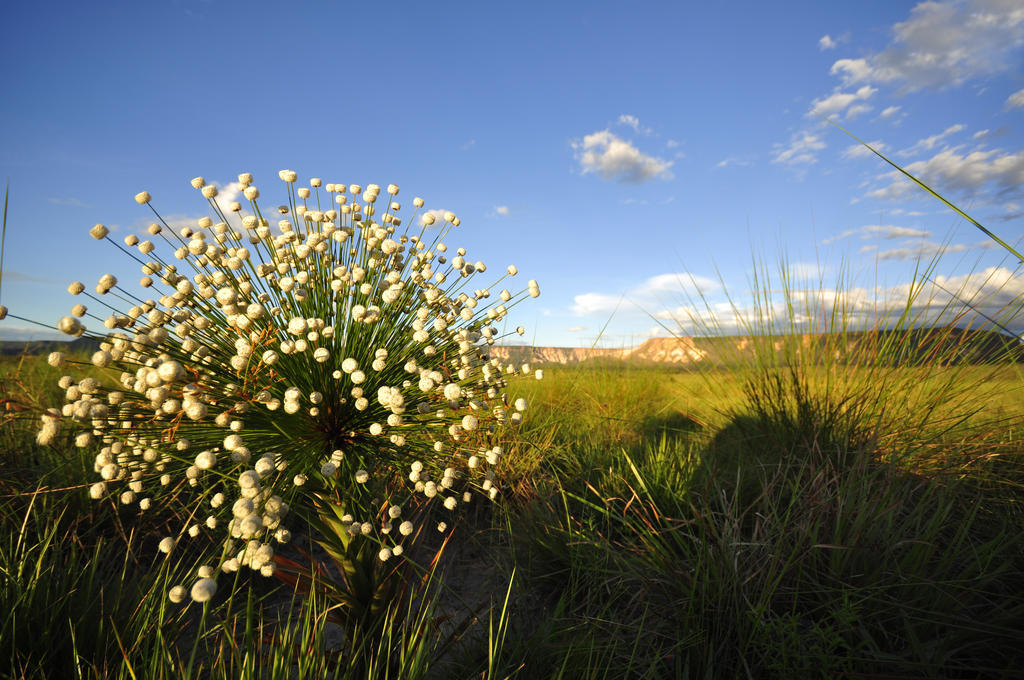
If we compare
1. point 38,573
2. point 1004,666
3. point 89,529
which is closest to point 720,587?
point 1004,666

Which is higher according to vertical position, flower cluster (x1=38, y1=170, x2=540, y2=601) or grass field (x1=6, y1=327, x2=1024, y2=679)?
flower cluster (x1=38, y1=170, x2=540, y2=601)

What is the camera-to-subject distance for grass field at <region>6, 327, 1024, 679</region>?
1722 millimetres

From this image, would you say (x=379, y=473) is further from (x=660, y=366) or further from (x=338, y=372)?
(x=660, y=366)

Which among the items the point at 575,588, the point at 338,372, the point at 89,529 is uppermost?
the point at 338,372

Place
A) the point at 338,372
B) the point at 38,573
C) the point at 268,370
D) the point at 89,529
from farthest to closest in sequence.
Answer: the point at 89,529 < the point at 38,573 < the point at 268,370 < the point at 338,372

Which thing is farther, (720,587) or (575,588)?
(575,588)

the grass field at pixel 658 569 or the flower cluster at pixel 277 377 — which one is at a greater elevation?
the flower cluster at pixel 277 377

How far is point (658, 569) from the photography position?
2.10 meters

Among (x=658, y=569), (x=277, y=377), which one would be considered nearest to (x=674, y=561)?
(x=658, y=569)

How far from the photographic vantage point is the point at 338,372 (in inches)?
58.6

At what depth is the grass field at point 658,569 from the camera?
1.72m

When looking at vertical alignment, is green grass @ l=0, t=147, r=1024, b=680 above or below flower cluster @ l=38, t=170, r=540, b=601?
below

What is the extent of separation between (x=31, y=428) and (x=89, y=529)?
6.19ft

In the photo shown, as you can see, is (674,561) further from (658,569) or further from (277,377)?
(277,377)
